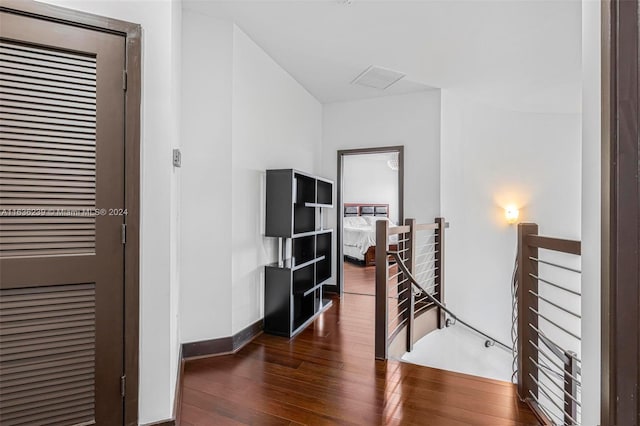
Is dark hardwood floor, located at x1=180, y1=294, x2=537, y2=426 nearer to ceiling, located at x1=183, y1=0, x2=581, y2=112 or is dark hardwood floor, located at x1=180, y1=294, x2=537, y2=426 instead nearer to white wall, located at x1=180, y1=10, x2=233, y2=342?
white wall, located at x1=180, y1=10, x2=233, y2=342

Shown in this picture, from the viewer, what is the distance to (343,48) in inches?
128

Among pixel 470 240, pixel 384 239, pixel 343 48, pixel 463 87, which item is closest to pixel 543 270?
pixel 470 240

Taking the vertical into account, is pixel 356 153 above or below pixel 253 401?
above

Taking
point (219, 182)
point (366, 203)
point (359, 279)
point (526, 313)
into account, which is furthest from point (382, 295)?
point (366, 203)

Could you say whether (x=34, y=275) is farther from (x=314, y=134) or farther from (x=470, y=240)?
(x=470, y=240)

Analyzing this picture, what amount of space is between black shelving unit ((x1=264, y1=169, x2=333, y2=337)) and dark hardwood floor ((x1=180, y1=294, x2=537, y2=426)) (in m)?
0.34

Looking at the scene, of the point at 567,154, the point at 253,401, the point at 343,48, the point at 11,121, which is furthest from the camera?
the point at 567,154

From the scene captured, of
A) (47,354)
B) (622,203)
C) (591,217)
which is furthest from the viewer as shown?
(47,354)

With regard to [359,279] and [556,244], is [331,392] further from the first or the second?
[359,279]

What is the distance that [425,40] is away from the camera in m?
3.07

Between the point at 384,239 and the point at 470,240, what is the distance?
2.89 meters

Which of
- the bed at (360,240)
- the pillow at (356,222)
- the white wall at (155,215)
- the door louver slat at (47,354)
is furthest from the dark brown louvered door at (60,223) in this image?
the pillow at (356,222)

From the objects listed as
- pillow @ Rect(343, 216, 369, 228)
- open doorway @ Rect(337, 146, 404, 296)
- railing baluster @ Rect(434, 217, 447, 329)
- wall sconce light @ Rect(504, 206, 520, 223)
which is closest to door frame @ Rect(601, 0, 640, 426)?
railing baluster @ Rect(434, 217, 447, 329)

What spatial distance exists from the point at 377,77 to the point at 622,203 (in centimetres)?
377
